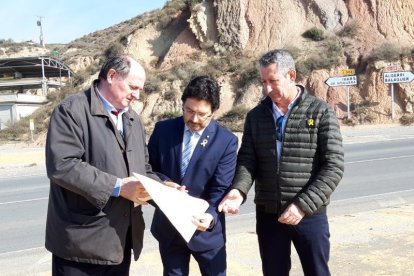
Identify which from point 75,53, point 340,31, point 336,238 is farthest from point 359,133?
point 75,53

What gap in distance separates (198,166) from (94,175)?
30.9 inches

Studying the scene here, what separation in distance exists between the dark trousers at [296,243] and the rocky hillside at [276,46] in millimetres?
25537

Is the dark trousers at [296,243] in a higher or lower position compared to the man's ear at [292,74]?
lower

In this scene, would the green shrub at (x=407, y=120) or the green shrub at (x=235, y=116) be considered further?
the green shrub at (x=235, y=116)

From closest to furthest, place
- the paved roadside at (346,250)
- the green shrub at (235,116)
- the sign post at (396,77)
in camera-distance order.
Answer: the paved roadside at (346,250) → the sign post at (396,77) → the green shrub at (235,116)

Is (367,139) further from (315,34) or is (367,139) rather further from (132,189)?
(132,189)

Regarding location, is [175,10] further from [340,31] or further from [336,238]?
[336,238]

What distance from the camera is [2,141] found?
2970 centimetres

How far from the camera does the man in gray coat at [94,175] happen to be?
2.52 meters

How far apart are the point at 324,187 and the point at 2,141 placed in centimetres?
2988

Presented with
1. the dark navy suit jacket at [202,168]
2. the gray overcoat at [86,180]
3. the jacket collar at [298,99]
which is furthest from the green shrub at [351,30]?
the gray overcoat at [86,180]

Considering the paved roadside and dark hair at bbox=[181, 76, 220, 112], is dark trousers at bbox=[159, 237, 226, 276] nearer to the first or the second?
dark hair at bbox=[181, 76, 220, 112]

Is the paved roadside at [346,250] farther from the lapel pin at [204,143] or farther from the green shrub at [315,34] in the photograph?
the green shrub at [315,34]

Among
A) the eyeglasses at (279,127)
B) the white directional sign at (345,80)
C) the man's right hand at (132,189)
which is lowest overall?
the white directional sign at (345,80)
